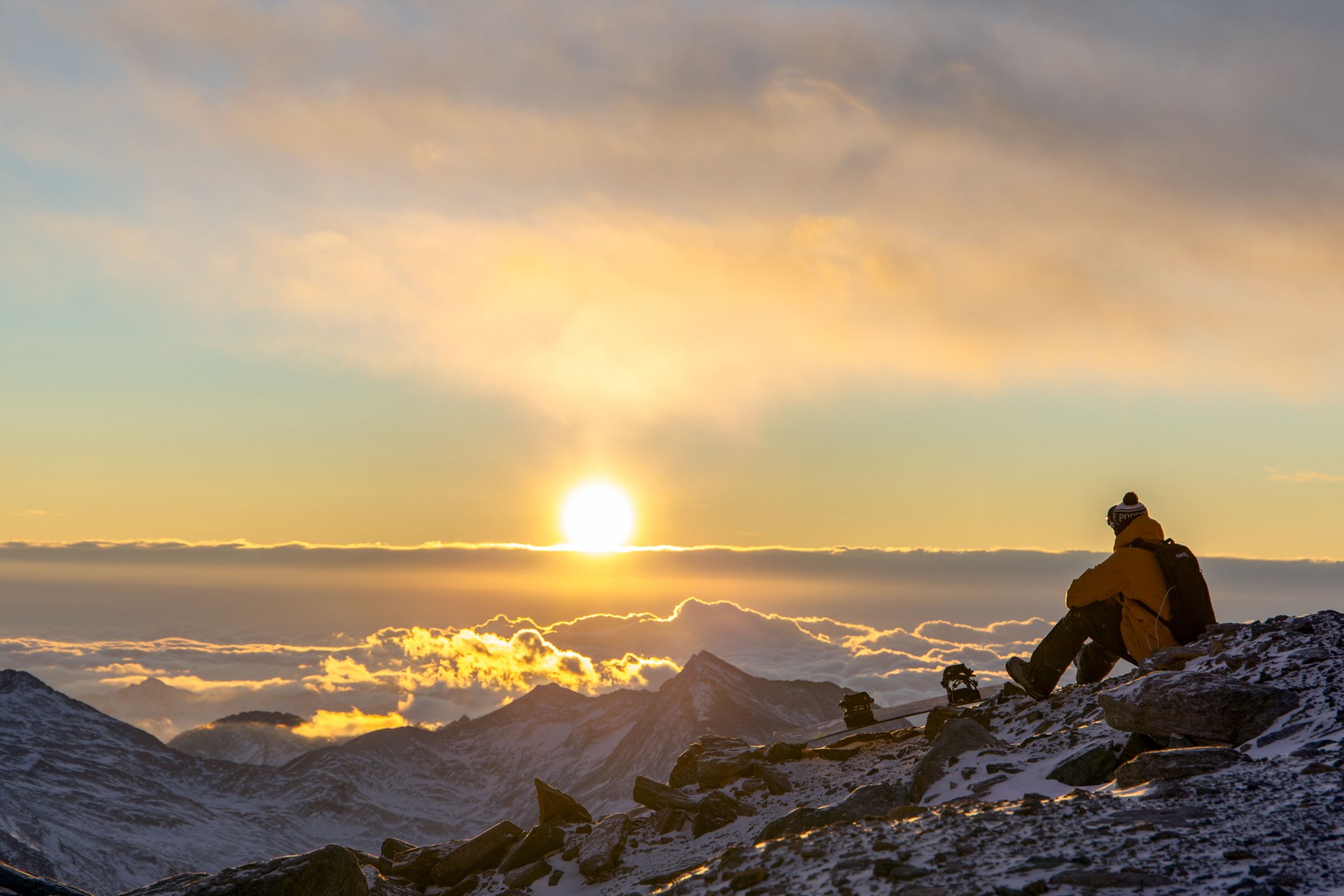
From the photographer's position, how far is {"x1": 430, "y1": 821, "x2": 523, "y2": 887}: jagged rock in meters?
24.9

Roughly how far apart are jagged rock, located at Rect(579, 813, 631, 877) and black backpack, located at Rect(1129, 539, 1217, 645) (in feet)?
44.6

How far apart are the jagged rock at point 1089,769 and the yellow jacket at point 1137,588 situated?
446 cm

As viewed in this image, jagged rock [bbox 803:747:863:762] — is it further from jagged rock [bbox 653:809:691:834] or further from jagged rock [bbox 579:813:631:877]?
jagged rock [bbox 579:813:631:877]

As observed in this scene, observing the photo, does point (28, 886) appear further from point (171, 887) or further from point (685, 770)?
point (685, 770)

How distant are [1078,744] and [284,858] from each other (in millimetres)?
16030

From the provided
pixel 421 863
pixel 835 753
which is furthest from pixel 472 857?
pixel 835 753

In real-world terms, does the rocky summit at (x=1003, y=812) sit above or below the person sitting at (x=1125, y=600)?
below

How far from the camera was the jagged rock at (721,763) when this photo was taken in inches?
1029

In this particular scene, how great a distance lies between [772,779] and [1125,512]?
10951 millimetres

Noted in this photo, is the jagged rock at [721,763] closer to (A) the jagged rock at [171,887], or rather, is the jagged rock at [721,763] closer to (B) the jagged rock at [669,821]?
(B) the jagged rock at [669,821]

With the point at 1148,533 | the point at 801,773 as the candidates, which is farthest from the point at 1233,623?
the point at 801,773

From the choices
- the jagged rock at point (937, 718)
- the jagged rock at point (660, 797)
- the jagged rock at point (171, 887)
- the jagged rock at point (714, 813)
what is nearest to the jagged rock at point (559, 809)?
the jagged rock at point (660, 797)

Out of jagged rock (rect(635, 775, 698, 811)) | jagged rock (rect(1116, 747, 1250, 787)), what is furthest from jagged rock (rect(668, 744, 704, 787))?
jagged rock (rect(1116, 747, 1250, 787))

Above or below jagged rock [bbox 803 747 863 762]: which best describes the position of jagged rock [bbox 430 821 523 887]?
below
